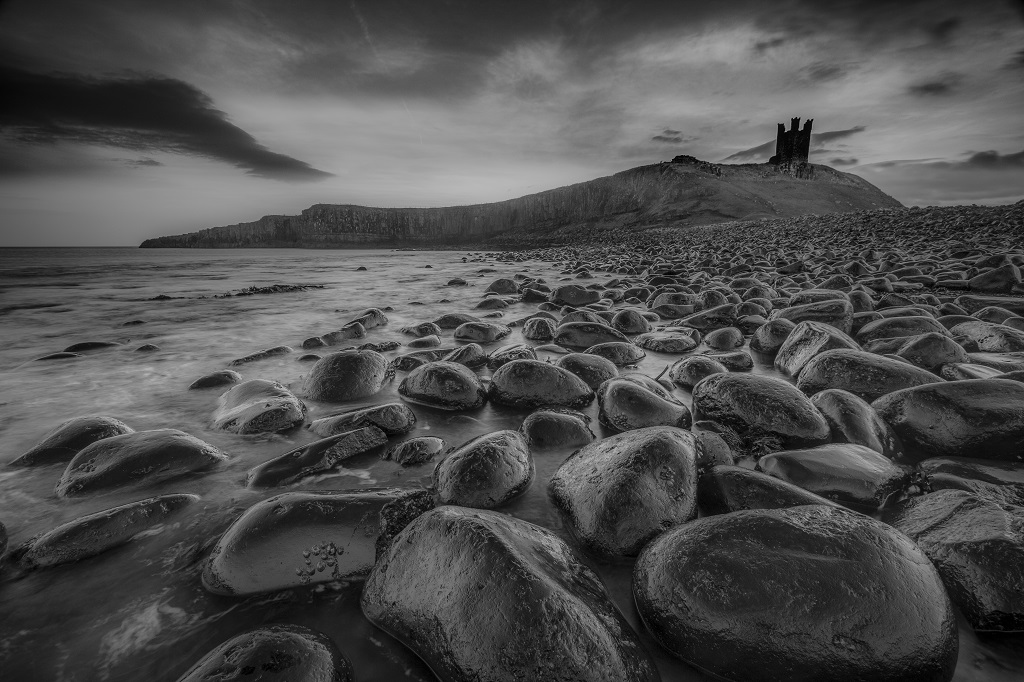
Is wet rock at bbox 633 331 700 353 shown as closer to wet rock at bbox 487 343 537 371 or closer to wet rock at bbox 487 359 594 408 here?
wet rock at bbox 487 343 537 371

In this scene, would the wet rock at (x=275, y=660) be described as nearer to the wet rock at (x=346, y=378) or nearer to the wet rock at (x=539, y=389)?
the wet rock at (x=539, y=389)

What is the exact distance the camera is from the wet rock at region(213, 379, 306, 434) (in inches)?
81.3

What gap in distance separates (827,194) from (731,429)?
6202 centimetres

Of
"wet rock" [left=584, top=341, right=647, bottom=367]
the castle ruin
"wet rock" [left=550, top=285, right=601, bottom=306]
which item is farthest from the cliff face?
"wet rock" [left=584, top=341, right=647, bottom=367]

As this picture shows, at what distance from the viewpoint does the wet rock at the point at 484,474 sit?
141 centimetres

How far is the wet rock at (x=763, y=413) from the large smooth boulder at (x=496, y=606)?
42.2 inches

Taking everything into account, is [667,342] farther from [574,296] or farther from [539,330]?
[574,296]

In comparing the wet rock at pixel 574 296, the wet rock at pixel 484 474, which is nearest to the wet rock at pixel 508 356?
the wet rock at pixel 484 474

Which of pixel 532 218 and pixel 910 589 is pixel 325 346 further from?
pixel 532 218

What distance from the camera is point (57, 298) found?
8.19 metres

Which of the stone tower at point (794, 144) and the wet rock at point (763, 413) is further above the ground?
the stone tower at point (794, 144)

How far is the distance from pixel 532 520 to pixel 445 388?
1.06 metres

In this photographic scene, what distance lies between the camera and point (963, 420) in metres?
1.63

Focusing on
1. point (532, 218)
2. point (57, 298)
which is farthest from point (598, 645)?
point (532, 218)
